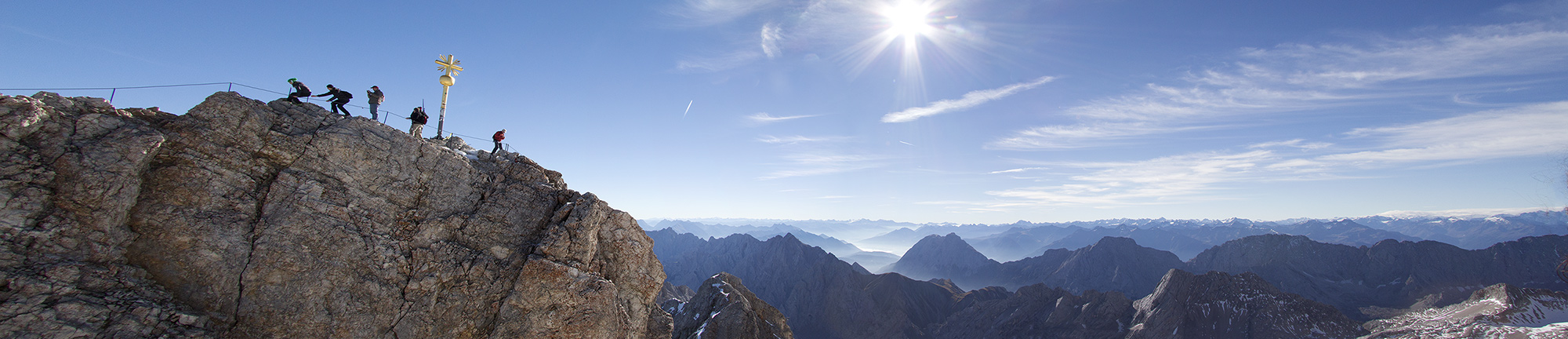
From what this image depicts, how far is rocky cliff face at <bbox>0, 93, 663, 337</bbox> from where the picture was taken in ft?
47.4

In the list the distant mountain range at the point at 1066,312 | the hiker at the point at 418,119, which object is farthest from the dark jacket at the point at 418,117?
the distant mountain range at the point at 1066,312

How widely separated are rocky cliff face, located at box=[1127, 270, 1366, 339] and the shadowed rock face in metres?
91.3

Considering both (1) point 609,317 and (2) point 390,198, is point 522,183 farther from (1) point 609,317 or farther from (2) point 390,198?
(1) point 609,317

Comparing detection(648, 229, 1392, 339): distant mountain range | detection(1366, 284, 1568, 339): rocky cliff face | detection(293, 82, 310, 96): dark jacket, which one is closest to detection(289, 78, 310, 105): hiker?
detection(293, 82, 310, 96): dark jacket

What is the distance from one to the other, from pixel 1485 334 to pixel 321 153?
537 feet

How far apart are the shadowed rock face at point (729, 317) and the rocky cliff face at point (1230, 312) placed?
91306mm

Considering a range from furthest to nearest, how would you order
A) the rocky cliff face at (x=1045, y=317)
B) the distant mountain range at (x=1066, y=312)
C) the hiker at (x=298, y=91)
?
the rocky cliff face at (x=1045, y=317)
the distant mountain range at (x=1066, y=312)
the hiker at (x=298, y=91)

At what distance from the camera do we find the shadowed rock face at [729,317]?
74.6 meters

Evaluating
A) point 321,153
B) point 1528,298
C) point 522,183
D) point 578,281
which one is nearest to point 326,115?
point 321,153

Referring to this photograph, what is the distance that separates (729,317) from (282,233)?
2474 inches

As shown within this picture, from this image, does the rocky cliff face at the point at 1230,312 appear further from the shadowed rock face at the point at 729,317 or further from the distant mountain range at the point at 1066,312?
the shadowed rock face at the point at 729,317

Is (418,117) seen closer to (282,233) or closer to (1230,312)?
(282,233)

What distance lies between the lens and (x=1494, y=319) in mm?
107250

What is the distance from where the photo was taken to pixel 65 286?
1373 cm
